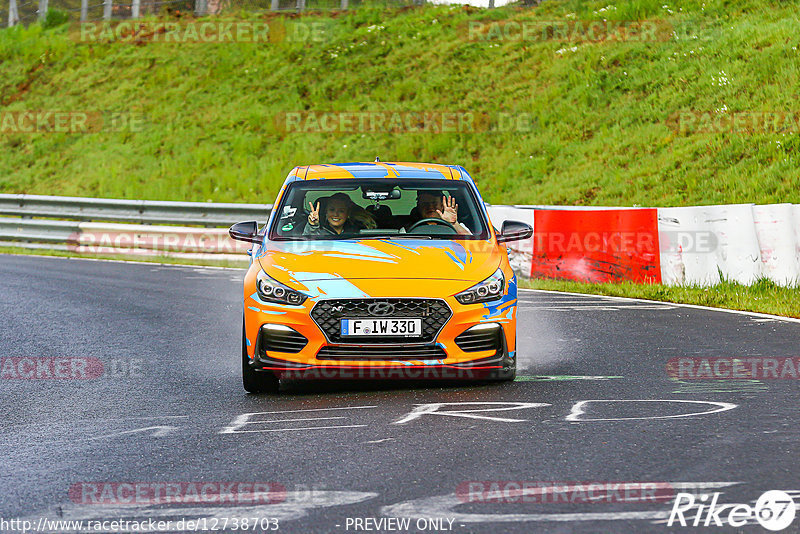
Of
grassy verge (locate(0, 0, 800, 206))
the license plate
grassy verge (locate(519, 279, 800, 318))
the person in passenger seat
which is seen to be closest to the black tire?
the license plate

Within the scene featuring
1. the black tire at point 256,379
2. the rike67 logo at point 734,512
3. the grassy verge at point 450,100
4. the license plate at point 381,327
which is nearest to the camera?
the rike67 logo at point 734,512

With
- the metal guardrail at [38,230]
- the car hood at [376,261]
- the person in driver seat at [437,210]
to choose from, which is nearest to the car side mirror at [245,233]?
the car hood at [376,261]

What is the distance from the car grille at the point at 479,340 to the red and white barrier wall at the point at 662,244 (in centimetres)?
658

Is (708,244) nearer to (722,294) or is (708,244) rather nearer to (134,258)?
(722,294)

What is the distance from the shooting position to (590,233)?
15242mm

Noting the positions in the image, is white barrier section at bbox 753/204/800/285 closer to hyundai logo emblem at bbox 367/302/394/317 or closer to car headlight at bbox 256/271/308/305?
hyundai logo emblem at bbox 367/302/394/317

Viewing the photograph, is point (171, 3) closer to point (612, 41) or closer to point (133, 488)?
point (612, 41)

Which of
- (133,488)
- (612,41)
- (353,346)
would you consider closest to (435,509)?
(133,488)

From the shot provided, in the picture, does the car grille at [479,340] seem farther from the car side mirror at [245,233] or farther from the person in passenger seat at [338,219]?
the car side mirror at [245,233]

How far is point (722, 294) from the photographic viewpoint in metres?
13.2

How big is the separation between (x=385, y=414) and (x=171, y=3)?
37.2m

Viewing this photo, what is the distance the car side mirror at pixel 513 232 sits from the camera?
8.35 meters

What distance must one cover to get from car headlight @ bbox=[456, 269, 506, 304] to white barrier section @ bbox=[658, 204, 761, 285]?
6554mm

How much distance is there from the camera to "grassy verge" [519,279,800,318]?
12.1m
